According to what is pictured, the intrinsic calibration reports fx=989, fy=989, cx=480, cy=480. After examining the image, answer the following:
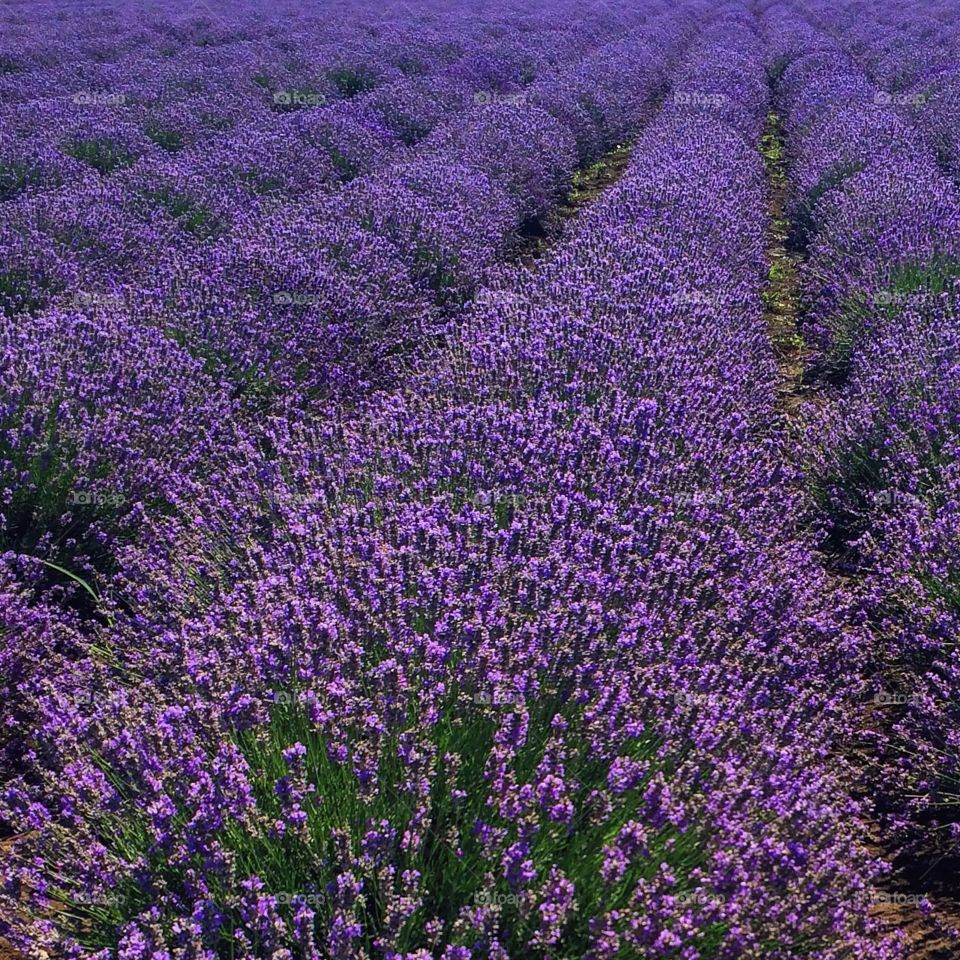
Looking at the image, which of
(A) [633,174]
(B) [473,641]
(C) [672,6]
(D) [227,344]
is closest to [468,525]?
(B) [473,641]

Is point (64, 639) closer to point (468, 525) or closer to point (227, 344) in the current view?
point (468, 525)

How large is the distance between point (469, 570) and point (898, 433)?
196 centimetres

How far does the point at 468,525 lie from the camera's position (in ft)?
8.63

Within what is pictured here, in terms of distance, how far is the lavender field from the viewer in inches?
68.7

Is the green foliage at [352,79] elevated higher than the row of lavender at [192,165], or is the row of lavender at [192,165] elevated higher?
the green foliage at [352,79]

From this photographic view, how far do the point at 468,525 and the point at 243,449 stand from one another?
3.40 feet

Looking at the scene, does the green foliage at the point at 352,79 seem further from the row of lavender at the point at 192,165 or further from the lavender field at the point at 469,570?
the lavender field at the point at 469,570

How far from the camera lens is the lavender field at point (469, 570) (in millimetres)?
1746

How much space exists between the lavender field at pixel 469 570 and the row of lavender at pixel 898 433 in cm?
2

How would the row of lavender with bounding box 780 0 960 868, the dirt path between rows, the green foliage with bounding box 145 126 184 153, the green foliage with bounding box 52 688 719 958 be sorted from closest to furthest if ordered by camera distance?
the green foliage with bounding box 52 688 719 958 < the dirt path between rows < the row of lavender with bounding box 780 0 960 868 < the green foliage with bounding box 145 126 184 153

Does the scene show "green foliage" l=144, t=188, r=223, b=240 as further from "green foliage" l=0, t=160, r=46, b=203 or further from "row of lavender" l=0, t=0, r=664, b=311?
"green foliage" l=0, t=160, r=46, b=203

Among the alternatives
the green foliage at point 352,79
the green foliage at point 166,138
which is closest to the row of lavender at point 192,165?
the green foliage at point 166,138

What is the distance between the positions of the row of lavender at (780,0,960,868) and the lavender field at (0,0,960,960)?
0.02 metres

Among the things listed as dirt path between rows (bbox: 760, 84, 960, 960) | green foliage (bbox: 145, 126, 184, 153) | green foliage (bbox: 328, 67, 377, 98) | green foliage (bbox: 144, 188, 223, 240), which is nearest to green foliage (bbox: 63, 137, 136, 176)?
green foliage (bbox: 145, 126, 184, 153)
